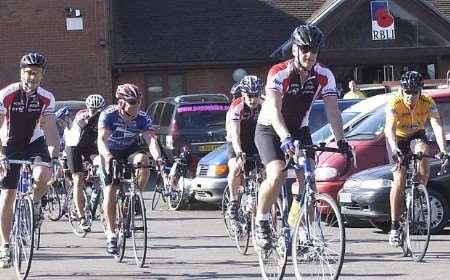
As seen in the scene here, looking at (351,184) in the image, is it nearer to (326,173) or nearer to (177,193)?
(326,173)

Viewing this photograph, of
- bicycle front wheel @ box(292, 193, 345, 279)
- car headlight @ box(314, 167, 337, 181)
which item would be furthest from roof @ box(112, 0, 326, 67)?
bicycle front wheel @ box(292, 193, 345, 279)

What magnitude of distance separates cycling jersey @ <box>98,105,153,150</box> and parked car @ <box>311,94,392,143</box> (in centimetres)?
421

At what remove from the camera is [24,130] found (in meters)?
9.76

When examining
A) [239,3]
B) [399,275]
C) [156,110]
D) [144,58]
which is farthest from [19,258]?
[239,3]

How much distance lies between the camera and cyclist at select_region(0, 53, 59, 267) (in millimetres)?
9602

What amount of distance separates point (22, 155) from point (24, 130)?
0.26 metres

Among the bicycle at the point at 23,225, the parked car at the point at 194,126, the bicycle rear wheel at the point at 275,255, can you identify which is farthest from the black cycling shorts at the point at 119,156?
the parked car at the point at 194,126

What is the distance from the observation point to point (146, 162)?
A: 1032 centimetres

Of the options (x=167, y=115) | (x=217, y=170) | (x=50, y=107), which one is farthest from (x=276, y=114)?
(x=167, y=115)

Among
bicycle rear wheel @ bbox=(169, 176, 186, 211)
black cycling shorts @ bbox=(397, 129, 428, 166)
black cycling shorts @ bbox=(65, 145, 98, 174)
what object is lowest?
bicycle rear wheel @ bbox=(169, 176, 186, 211)

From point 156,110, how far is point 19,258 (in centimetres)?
1397

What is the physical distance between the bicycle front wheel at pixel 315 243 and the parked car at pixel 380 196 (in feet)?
13.5

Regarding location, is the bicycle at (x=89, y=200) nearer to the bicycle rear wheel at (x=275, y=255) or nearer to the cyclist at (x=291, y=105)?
the bicycle rear wheel at (x=275, y=255)

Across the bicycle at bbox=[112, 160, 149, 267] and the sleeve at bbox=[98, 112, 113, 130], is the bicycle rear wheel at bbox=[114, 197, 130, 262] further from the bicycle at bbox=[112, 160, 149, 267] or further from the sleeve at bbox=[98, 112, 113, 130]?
the sleeve at bbox=[98, 112, 113, 130]
